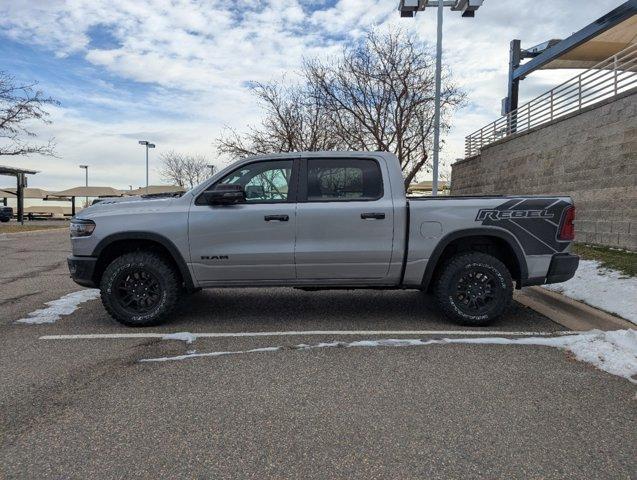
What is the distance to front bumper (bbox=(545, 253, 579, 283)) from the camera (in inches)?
193

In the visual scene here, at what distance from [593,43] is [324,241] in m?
18.7

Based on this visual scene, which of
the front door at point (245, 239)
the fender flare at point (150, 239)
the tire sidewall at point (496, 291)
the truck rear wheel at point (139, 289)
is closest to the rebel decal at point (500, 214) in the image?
the tire sidewall at point (496, 291)

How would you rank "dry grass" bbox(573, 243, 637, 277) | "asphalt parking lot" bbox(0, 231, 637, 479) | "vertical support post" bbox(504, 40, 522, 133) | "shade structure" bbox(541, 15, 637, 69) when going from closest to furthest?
1. "asphalt parking lot" bbox(0, 231, 637, 479)
2. "dry grass" bbox(573, 243, 637, 277)
3. "shade structure" bbox(541, 15, 637, 69)
4. "vertical support post" bbox(504, 40, 522, 133)

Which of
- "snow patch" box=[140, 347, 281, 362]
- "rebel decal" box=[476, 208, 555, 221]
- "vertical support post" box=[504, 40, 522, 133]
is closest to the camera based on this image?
"snow patch" box=[140, 347, 281, 362]

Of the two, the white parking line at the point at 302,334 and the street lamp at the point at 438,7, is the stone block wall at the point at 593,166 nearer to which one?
the street lamp at the point at 438,7

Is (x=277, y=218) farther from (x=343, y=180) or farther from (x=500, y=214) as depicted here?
(x=500, y=214)

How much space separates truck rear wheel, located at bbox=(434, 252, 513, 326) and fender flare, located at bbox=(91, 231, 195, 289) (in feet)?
9.01

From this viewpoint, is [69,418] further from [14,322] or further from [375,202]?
[375,202]

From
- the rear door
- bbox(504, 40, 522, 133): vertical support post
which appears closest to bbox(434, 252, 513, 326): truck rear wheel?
the rear door

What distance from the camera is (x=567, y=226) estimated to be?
489 centimetres

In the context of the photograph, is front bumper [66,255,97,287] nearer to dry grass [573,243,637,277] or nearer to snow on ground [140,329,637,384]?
snow on ground [140,329,637,384]

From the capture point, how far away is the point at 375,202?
4.92m

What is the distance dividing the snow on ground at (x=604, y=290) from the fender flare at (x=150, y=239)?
A: 15.2 feet

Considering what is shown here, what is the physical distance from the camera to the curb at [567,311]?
4.70 m
